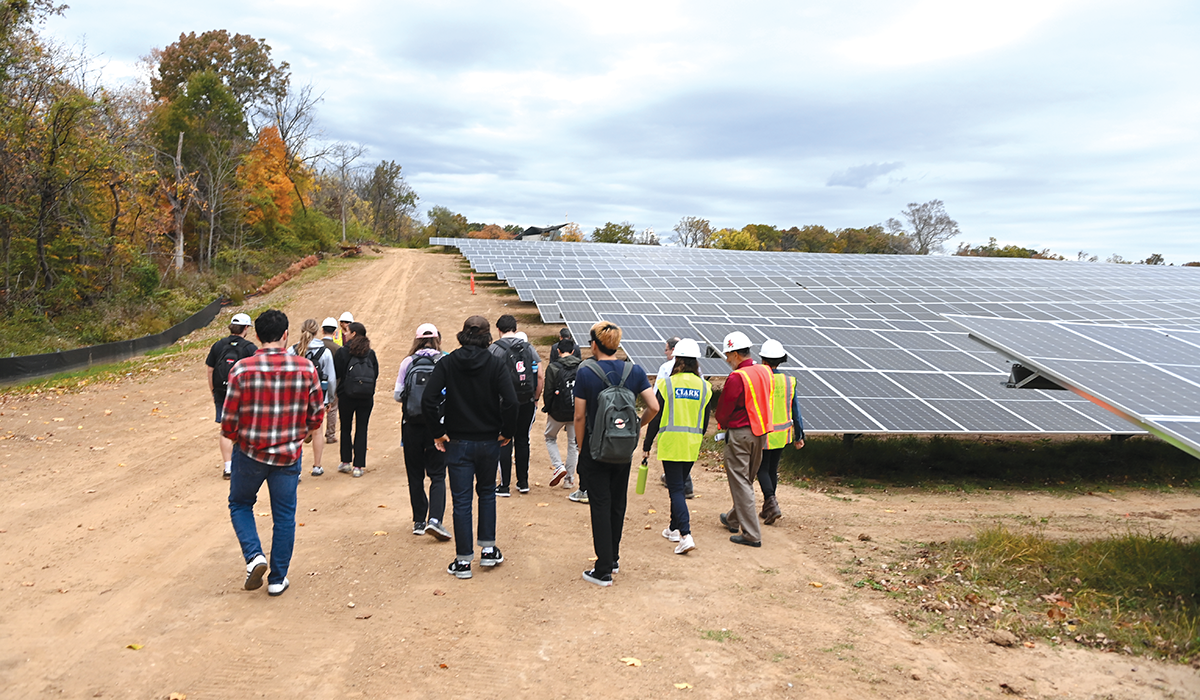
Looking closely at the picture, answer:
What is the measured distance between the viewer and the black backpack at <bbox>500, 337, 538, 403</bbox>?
7100mm

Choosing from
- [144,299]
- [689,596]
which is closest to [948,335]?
[689,596]

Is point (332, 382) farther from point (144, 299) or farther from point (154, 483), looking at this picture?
point (144, 299)

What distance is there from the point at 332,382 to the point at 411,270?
2987 centimetres

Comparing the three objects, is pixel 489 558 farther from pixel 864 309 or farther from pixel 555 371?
pixel 864 309

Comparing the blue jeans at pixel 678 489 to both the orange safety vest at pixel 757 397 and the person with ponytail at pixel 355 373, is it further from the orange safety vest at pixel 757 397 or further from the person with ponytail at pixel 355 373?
the person with ponytail at pixel 355 373

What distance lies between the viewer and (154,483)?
27.3 ft

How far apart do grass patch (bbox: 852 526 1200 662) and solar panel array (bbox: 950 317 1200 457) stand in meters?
1.14

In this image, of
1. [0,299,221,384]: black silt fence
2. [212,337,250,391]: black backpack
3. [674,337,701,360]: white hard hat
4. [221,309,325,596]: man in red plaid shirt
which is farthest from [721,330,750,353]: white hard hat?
[0,299,221,384]: black silt fence

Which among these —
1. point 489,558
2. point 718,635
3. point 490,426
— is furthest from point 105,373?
point 718,635

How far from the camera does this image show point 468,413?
530 cm

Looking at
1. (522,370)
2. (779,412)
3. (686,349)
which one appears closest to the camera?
(686,349)

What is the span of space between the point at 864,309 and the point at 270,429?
740 inches

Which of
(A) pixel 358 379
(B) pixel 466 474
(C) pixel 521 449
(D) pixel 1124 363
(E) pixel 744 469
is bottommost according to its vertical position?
(C) pixel 521 449

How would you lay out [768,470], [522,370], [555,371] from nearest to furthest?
[522,370] → [768,470] → [555,371]
